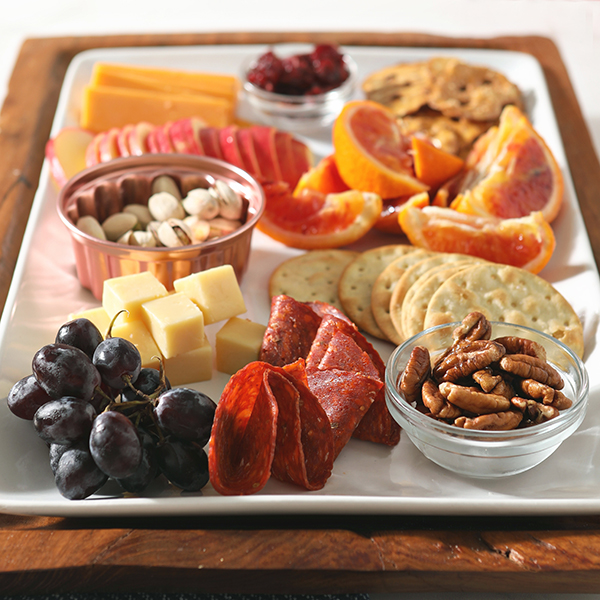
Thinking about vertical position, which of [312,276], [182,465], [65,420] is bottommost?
[312,276]

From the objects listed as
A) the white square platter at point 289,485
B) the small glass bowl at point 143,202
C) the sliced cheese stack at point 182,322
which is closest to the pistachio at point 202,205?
the small glass bowl at point 143,202

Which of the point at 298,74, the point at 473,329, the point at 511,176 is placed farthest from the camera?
the point at 298,74

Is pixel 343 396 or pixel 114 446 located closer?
pixel 114 446

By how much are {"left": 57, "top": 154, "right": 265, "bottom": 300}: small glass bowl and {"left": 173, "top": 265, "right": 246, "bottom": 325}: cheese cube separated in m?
0.19

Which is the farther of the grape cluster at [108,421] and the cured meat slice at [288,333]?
the cured meat slice at [288,333]

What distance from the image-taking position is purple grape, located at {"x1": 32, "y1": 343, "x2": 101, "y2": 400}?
138 cm

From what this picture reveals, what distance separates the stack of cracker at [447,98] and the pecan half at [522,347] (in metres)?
1.21

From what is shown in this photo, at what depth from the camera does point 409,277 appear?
77.2 inches

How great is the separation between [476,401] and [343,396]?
294mm

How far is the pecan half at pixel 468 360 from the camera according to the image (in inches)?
57.5

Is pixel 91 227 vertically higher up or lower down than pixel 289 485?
higher up

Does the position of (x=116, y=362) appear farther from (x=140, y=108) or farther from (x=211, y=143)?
(x=140, y=108)

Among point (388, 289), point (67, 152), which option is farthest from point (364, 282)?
point (67, 152)

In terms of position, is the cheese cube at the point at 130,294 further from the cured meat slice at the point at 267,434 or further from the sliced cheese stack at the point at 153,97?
the sliced cheese stack at the point at 153,97
